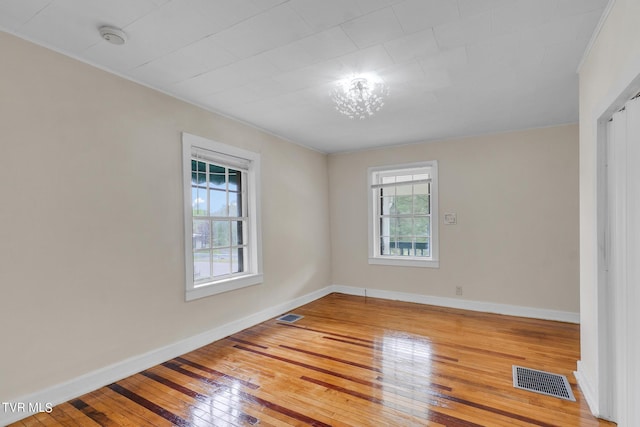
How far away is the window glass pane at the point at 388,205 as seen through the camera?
5.24m

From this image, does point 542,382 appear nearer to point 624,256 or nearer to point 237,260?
point 624,256

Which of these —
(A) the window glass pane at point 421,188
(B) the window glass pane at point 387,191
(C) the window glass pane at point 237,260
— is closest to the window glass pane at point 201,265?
(C) the window glass pane at point 237,260

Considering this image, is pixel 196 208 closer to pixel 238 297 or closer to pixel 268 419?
pixel 238 297

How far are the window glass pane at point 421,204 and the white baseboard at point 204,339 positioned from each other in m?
1.30

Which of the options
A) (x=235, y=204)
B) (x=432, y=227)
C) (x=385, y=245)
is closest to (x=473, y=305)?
(x=432, y=227)

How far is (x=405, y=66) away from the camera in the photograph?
2.48 meters

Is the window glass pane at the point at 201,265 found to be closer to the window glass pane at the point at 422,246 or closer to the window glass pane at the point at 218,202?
the window glass pane at the point at 218,202

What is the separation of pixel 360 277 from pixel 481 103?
3234mm

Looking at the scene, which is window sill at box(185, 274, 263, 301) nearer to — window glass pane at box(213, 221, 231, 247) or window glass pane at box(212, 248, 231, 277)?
window glass pane at box(212, 248, 231, 277)

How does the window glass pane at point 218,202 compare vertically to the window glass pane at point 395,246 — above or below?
above

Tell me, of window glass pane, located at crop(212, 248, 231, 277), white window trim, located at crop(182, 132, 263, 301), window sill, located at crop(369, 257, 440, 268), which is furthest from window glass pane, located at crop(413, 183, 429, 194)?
window glass pane, located at crop(212, 248, 231, 277)

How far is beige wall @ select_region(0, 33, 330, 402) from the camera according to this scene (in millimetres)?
2057

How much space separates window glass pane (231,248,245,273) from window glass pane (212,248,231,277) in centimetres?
7

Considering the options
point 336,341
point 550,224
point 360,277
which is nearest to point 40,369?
point 336,341
